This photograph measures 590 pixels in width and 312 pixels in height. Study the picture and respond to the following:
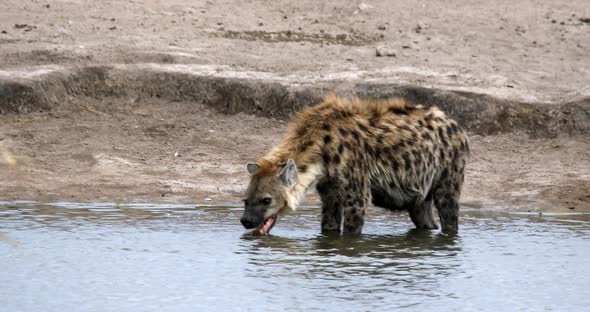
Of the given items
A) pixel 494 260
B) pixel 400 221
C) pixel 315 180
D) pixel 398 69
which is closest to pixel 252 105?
pixel 398 69

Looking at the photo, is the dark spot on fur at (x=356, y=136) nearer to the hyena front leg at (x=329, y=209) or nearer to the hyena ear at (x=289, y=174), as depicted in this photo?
the hyena front leg at (x=329, y=209)

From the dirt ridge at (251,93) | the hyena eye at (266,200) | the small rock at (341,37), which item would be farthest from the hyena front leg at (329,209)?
the small rock at (341,37)

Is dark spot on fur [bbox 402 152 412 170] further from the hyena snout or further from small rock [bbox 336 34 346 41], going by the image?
small rock [bbox 336 34 346 41]

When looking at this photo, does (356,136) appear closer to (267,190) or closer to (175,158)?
(267,190)

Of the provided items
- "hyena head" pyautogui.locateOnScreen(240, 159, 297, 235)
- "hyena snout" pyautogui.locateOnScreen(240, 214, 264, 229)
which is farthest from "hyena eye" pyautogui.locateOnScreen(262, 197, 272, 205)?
"hyena snout" pyautogui.locateOnScreen(240, 214, 264, 229)

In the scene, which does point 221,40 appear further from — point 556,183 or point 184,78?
point 556,183

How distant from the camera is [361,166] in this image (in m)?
6.75

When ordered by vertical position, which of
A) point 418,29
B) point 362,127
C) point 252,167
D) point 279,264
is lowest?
point 279,264

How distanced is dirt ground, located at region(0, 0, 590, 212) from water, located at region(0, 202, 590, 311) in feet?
2.56

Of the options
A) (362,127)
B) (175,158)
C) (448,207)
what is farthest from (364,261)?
(175,158)

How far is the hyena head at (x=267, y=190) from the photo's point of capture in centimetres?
659

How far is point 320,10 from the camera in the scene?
39.9 ft

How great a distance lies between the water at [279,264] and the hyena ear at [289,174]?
0.33 meters

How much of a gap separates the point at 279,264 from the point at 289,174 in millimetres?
775
